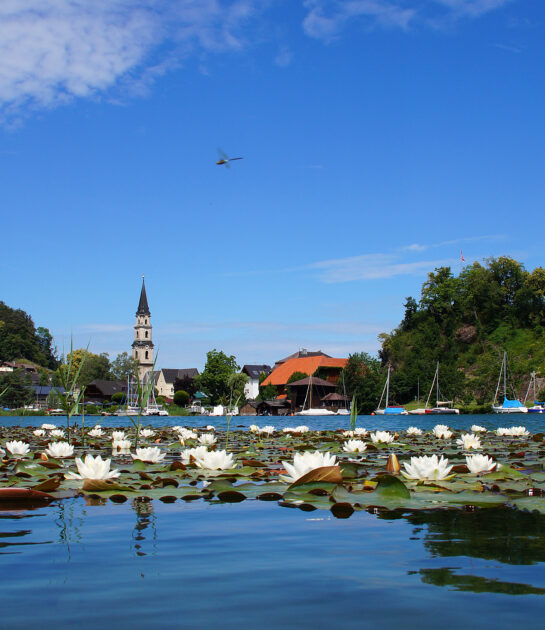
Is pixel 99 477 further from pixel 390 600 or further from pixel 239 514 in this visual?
pixel 390 600

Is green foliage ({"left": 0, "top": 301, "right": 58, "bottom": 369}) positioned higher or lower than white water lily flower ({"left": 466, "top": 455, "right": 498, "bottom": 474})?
higher

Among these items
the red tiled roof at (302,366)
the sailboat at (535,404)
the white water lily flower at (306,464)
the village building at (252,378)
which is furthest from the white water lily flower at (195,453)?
the village building at (252,378)

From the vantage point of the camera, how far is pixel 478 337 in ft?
252

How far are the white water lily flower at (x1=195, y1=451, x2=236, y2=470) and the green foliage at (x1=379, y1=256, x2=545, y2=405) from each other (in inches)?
2522

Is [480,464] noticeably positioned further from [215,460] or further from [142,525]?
[142,525]

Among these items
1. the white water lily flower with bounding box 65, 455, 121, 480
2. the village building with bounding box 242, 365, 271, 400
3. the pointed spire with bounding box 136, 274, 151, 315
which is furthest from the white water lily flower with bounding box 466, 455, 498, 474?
the pointed spire with bounding box 136, 274, 151, 315

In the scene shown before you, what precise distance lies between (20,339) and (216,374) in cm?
6016

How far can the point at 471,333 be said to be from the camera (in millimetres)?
78125

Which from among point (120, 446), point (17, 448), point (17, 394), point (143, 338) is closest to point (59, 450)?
point (17, 448)

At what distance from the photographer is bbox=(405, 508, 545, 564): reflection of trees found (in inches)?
96.9

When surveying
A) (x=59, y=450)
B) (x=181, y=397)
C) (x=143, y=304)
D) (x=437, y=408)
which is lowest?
(x=181, y=397)

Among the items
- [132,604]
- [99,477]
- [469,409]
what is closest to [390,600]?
[132,604]

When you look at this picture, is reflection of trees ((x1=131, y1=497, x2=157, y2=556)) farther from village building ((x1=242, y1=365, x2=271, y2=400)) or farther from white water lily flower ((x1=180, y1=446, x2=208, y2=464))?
village building ((x1=242, y1=365, x2=271, y2=400))

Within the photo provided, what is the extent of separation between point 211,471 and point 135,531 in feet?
8.32
